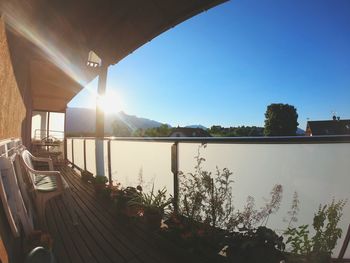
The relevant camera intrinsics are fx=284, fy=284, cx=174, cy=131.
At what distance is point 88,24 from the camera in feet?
12.1

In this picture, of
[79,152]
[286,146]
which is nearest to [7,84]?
[286,146]

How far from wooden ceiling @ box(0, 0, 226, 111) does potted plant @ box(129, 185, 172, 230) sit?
1.92 meters

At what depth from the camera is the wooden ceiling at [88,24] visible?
2766 mm

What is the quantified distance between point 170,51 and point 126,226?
3456mm

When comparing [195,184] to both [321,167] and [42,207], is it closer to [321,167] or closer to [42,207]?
[321,167]

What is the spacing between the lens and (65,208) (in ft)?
12.9

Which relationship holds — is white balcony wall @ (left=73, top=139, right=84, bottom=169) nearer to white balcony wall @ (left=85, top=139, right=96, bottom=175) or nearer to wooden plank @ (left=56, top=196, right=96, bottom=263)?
white balcony wall @ (left=85, top=139, right=96, bottom=175)

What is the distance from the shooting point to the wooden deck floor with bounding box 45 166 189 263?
2.36 meters

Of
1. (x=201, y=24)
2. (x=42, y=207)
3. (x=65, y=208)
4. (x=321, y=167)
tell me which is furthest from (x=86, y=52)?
A: (x=321, y=167)

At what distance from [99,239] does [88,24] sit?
2.64 m

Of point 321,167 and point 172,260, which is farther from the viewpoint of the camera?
point 172,260

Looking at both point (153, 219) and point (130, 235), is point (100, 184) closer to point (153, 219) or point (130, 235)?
point (130, 235)

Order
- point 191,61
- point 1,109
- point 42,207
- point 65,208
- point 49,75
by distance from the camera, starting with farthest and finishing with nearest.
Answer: point 49,75, point 191,61, point 65,208, point 42,207, point 1,109

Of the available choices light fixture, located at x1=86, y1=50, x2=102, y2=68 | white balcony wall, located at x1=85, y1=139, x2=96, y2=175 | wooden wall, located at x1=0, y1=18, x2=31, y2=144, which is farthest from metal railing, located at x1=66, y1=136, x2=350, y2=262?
white balcony wall, located at x1=85, y1=139, x2=96, y2=175
